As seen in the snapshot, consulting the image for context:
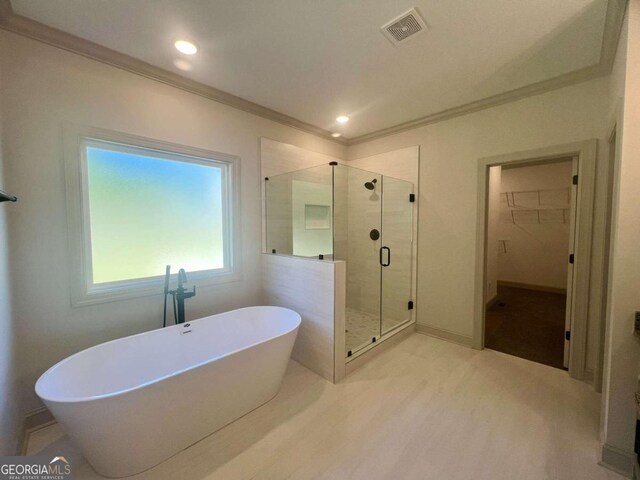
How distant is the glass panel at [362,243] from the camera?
3121 mm

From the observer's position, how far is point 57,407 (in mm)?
1165

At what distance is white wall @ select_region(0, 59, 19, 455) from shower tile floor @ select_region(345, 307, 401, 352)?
2238mm

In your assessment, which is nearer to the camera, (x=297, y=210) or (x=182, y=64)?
(x=182, y=64)

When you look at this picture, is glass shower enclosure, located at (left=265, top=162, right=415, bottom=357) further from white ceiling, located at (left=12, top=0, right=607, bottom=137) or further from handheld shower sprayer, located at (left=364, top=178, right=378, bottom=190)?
white ceiling, located at (left=12, top=0, right=607, bottom=137)

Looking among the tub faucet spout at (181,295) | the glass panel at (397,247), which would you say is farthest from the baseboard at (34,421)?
the glass panel at (397,247)

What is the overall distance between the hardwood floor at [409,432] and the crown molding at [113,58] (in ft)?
8.13

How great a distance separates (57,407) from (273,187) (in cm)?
237

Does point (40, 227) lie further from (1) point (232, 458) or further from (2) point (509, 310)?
(2) point (509, 310)

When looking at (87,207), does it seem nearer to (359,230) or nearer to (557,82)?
(359,230)

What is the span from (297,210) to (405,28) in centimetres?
189

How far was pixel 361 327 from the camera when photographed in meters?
3.07

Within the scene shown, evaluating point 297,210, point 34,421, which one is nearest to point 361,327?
point 297,210

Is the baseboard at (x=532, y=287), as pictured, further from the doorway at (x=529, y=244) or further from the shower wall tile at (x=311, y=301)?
the shower wall tile at (x=311, y=301)

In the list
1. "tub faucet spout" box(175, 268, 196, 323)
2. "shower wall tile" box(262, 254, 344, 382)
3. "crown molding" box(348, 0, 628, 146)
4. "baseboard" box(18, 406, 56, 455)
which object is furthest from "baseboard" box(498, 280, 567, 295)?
"baseboard" box(18, 406, 56, 455)
